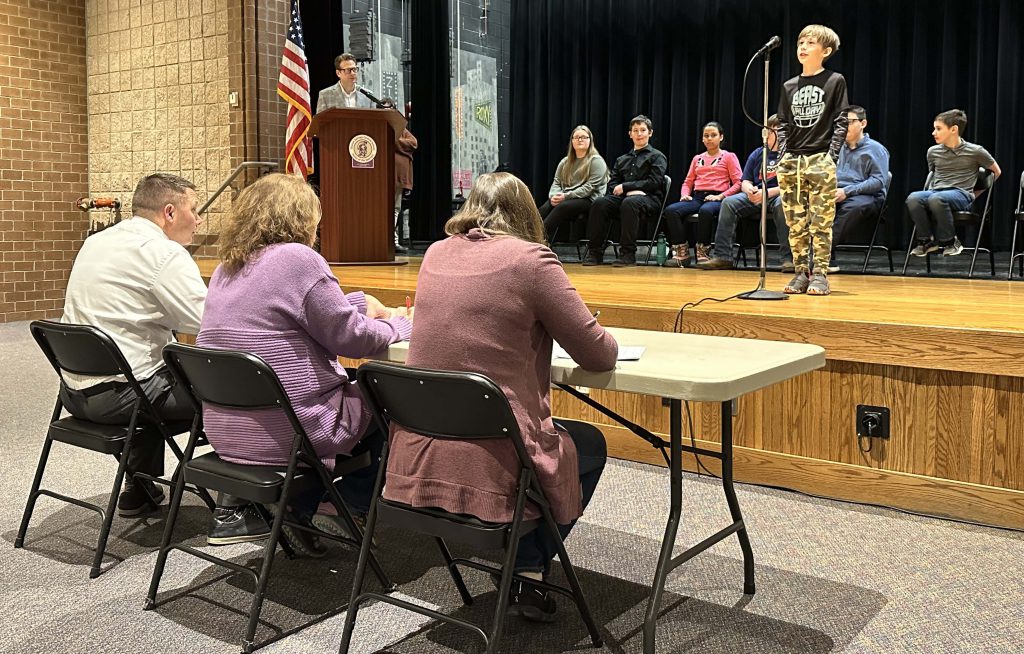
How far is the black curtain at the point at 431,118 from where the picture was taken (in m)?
10.2

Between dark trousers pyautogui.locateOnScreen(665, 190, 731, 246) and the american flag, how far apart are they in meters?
A: 2.97

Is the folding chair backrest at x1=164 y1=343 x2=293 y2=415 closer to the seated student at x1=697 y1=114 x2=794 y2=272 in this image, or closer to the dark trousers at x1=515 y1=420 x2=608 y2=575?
the dark trousers at x1=515 y1=420 x2=608 y2=575

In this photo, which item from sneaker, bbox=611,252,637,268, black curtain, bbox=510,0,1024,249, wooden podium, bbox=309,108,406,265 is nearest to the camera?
wooden podium, bbox=309,108,406,265

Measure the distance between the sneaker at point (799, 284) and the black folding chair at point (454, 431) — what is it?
9.33 feet

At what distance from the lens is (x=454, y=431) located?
79.0 inches

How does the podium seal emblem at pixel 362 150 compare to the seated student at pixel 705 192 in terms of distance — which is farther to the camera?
the seated student at pixel 705 192

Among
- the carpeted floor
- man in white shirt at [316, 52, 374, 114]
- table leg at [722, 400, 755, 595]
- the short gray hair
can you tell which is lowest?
the carpeted floor

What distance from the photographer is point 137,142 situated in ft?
29.3

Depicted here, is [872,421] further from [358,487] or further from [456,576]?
[358,487]

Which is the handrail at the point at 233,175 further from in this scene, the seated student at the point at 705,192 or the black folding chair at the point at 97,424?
the black folding chair at the point at 97,424

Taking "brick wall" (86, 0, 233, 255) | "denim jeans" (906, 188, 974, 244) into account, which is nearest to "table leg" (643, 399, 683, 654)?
"denim jeans" (906, 188, 974, 244)

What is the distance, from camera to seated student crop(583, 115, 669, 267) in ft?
24.1

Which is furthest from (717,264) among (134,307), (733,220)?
(134,307)

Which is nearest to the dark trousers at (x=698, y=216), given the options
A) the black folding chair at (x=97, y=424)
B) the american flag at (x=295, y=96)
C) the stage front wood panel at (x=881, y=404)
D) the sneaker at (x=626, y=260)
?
the sneaker at (x=626, y=260)
